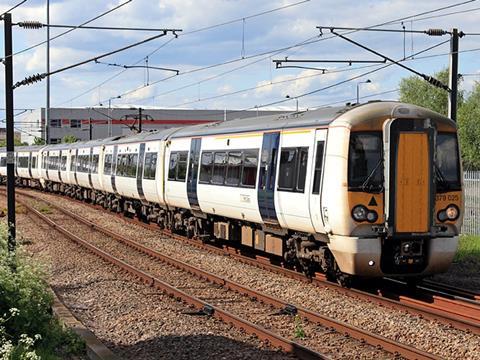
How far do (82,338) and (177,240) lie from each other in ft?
38.1

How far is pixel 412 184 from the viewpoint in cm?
1170

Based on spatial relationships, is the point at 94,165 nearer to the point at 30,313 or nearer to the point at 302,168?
the point at 302,168

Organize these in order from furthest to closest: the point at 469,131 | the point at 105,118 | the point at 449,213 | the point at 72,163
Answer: the point at 105,118 < the point at 469,131 < the point at 72,163 < the point at 449,213

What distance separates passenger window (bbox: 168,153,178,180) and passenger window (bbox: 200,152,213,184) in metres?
2.51

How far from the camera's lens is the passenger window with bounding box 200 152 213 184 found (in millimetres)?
17656

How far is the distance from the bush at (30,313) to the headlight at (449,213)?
240 inches

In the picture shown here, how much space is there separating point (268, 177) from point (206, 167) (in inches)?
156

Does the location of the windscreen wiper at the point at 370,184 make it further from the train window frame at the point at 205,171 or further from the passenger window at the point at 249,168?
the train window frame at the point at 205,171

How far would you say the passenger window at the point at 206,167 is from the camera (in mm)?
17656

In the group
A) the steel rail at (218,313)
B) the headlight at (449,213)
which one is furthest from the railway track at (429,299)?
the steel rail at (218,313)

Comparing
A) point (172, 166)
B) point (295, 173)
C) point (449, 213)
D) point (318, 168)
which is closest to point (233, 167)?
point (295, 173)

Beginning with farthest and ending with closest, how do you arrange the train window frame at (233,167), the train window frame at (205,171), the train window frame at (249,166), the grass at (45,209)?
the grass at (45,209)
the train window frame at (205,171)
the train window frame at (233,167)
the train window frame at (249,166)

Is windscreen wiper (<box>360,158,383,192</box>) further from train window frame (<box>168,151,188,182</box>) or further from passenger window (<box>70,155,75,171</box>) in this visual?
passenger window (<box>70,155,75,171</box>)

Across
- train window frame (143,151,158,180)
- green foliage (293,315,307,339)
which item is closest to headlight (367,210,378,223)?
Answer: green foliage (293,315,307,339)
